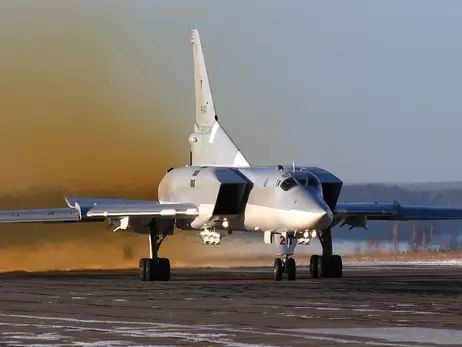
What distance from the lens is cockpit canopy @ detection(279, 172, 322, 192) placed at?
39.2 meters

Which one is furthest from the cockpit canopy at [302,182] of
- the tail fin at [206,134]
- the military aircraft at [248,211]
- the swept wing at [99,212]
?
the tail fin at [206,134]

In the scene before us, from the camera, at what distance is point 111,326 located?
2064cm

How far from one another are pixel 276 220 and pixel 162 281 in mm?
3735

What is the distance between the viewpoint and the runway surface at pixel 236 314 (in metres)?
18.4

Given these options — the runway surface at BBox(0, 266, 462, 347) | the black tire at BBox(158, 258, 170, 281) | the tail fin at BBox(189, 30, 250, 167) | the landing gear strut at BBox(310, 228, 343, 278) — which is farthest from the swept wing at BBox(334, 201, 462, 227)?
the runway surface at BBox(0, 266, 462, 347)

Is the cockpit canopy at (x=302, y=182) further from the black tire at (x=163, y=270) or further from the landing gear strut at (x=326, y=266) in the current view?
the black tire at (x=163, y=270)

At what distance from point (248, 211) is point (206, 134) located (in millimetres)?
7442

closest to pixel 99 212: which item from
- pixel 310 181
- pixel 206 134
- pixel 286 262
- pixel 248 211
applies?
pixel 248 211

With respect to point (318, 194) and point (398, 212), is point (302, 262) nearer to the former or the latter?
point (398, 212)

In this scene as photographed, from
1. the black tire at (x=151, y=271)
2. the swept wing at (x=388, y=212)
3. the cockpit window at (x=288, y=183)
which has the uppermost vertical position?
the cockpit window at (x=288, y=183)

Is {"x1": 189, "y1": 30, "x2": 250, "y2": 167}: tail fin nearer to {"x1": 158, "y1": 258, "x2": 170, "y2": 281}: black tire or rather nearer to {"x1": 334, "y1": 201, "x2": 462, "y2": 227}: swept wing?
{"x1": 334, "y1": 201, "x2": 462, "y2": 227}: swept wing

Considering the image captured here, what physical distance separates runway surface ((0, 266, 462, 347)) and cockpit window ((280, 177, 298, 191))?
371 cm

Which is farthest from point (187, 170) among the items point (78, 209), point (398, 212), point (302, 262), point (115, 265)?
point (302, 262)

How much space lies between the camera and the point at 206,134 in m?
47.9
